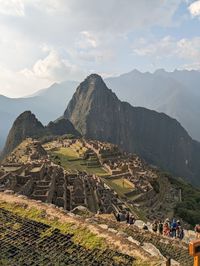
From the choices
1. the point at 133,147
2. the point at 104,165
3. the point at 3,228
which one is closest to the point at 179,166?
the point at 133,147

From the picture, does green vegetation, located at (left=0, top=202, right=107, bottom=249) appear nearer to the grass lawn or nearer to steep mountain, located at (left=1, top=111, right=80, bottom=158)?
the grass lawn

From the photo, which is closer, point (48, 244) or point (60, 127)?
point (48, 244)

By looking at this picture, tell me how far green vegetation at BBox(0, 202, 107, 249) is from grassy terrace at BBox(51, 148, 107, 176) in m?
32.3

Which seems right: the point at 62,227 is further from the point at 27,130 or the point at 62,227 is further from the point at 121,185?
the point at 27,130

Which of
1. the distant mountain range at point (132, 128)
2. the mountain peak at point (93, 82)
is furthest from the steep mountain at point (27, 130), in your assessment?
the mountain peak at point (93, 82)

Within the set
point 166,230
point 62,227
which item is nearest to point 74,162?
point 166,230

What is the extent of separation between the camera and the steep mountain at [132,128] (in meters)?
148

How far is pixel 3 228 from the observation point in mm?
10281

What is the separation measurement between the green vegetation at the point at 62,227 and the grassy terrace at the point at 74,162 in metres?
32.3

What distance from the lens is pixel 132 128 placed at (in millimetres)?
172875

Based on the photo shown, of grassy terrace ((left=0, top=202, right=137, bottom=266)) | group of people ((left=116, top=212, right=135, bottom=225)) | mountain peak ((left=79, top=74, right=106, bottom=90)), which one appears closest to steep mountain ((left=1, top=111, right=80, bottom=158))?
mountain peak ((left=79, top=74, right=106, bottom=90))

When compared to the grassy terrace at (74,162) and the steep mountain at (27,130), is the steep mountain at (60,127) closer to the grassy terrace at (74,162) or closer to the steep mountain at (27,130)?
the steep mountain at (27,130)

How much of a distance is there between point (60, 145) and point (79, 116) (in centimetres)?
8635

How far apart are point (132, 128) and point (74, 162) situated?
12384cm
